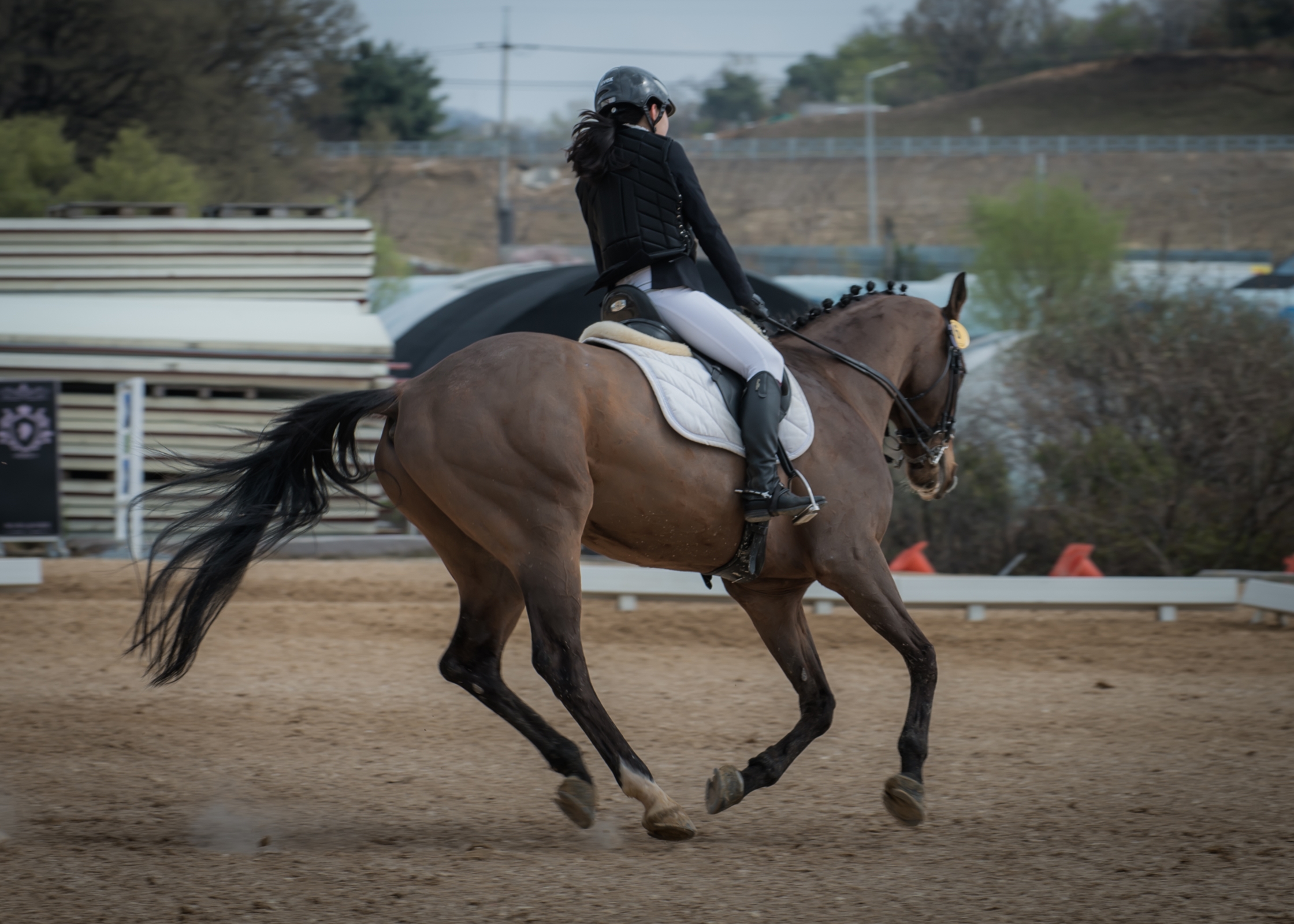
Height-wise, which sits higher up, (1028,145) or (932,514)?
(1028,145)

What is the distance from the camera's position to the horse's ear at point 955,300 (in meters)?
5.39

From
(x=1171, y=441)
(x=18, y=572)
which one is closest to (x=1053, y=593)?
(x=1171, y=441)

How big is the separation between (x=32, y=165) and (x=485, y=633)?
28.1 meters

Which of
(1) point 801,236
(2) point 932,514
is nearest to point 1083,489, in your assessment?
(2) point 932,514

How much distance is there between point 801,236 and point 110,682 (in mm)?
54708

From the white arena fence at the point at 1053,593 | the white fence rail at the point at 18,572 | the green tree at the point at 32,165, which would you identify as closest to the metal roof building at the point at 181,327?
the white fence rail at the point at 18,572

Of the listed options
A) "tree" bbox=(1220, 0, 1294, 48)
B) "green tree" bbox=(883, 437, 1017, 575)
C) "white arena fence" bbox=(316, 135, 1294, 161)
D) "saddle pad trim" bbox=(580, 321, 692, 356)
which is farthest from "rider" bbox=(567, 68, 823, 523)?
"tree" bbox=(1220, 0, 1294, 48)

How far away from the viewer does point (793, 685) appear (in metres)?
4.80

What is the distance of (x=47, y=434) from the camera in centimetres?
1205

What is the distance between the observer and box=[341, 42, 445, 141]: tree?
67312 mm

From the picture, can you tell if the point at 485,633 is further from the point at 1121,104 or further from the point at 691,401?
the point at 1121,104

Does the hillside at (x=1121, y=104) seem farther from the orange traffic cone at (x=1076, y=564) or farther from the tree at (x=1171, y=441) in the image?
the orange traffic cone at (x=1076, y=564)

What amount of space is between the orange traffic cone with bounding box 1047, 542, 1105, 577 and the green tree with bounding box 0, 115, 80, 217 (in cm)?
2398

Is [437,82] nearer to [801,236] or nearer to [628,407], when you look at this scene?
[801,236]
